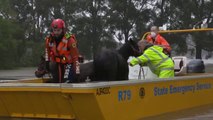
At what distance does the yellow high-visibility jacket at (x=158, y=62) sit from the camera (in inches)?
342

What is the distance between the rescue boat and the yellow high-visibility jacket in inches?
24.3

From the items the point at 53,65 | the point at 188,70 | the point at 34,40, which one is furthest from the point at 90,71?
the point at 34,40

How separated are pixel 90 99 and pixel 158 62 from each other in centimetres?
270

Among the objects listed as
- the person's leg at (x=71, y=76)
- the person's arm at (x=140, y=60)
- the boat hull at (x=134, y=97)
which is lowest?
the boat hull at (x=134, y=97)

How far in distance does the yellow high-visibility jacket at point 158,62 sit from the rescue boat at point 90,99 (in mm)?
617

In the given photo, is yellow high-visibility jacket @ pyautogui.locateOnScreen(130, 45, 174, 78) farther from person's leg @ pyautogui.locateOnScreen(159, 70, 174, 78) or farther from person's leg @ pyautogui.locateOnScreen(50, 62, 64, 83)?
person's leg @ pyautogui.locateOnScreen(50, 62, 64, 83)

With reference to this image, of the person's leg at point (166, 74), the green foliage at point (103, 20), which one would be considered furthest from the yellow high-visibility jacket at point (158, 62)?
the green foliage at point (103, 20)

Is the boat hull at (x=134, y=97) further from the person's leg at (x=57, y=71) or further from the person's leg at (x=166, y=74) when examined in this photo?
the person's leg at (x=57, y=71)

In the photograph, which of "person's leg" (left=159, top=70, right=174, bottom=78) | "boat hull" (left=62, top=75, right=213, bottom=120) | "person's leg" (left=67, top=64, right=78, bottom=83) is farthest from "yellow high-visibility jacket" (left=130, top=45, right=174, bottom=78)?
"person's leg" (left=67, top=64, right=78, bottom=83)

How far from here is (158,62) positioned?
29.3 ft

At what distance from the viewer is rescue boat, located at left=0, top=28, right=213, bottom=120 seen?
6555 millimetres

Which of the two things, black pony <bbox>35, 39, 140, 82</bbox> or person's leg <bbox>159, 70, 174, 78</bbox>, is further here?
person's leg <bbox>159, 70, 174, 78</bbox>

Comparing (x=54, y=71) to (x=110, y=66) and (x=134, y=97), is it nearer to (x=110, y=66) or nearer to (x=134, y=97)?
(x=110, y=66)

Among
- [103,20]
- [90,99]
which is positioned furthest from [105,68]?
[103,20]
